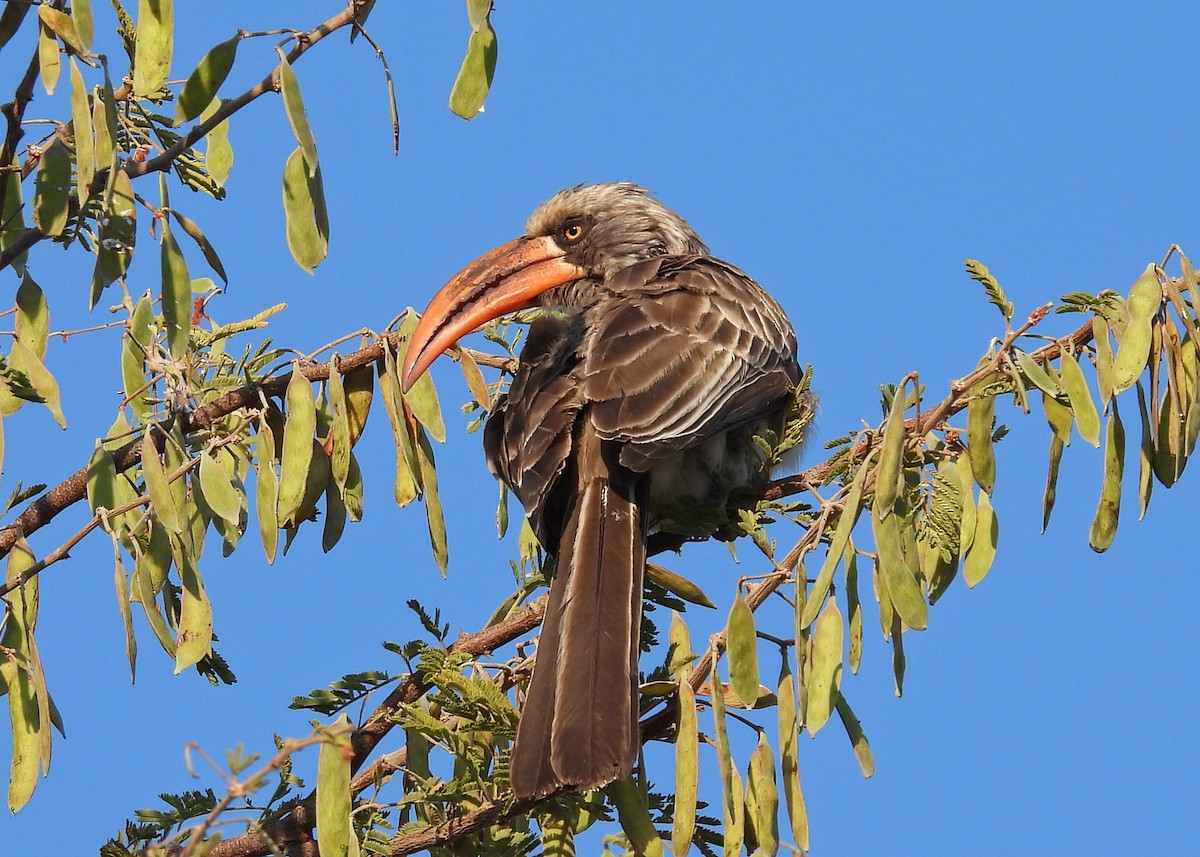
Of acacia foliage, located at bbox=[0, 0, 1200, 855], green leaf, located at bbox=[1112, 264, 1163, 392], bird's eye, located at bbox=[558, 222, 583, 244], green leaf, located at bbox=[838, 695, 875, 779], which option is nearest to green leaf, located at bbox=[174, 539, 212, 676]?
acacia foliage, located at bbox=[0, 0, 1200, 855]

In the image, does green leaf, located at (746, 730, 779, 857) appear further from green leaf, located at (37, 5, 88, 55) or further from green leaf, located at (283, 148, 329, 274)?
green leaf, located at (37, 5, 88, 55)

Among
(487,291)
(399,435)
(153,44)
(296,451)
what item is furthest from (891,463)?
(487,291)

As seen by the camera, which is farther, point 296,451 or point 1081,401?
point 296,451

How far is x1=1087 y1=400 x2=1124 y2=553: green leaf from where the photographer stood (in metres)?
2.88

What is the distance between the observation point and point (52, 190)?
8.91 ft

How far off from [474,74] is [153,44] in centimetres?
56

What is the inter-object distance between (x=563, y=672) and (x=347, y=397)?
0.83 metres

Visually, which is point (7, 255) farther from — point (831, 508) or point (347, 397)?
point (831, 508)

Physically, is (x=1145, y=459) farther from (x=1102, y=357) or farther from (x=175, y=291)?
(x=175, y=291)

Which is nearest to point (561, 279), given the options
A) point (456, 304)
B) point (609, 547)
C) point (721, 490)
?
point (456, 304)

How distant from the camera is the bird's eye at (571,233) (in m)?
5.63

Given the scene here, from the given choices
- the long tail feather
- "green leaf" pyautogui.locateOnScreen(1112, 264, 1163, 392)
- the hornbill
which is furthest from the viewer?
the hornbill

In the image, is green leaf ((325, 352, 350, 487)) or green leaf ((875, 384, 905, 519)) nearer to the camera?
green leaf ((875, 384, 905, 519))

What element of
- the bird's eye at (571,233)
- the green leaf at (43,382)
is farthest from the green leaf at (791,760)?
the bird's eye at (571,233)
